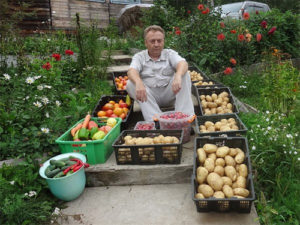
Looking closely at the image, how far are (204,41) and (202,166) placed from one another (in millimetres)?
4485

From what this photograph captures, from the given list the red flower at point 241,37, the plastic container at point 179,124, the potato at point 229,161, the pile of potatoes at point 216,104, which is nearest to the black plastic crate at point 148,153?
the plastic container at point 179,124

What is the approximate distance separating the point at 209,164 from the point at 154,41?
6.39 ft

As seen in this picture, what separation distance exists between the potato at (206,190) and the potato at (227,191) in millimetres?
105

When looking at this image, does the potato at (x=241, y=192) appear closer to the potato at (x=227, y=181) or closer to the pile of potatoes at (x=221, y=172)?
the pile of potatoes at (x=221, y=172)

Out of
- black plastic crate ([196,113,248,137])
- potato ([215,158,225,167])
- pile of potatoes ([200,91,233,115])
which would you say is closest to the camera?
potato ([215,158,225,167])

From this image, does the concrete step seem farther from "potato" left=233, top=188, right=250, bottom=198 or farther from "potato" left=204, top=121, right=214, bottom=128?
"potato" left=204, top=121, right=214, bottom=128

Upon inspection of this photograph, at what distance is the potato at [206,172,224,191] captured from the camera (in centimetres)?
222

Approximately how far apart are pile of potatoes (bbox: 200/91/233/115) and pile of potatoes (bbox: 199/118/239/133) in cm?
56

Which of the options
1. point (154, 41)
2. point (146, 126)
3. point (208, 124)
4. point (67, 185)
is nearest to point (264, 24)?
point (154, 41)

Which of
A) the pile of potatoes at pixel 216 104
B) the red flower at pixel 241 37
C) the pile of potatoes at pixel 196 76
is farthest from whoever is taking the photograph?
the red flower at pixel 241 37

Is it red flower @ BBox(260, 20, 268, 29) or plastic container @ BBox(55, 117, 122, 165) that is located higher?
red flower @ BBox(260, 20, 268, 29)

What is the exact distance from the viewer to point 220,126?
10.3ft

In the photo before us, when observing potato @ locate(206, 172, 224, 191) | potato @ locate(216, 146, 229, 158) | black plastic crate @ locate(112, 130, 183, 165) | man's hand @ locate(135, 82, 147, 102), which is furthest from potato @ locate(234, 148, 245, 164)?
man's hand @ locate(135, 82, 147, 102)

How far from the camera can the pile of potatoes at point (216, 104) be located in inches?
152
